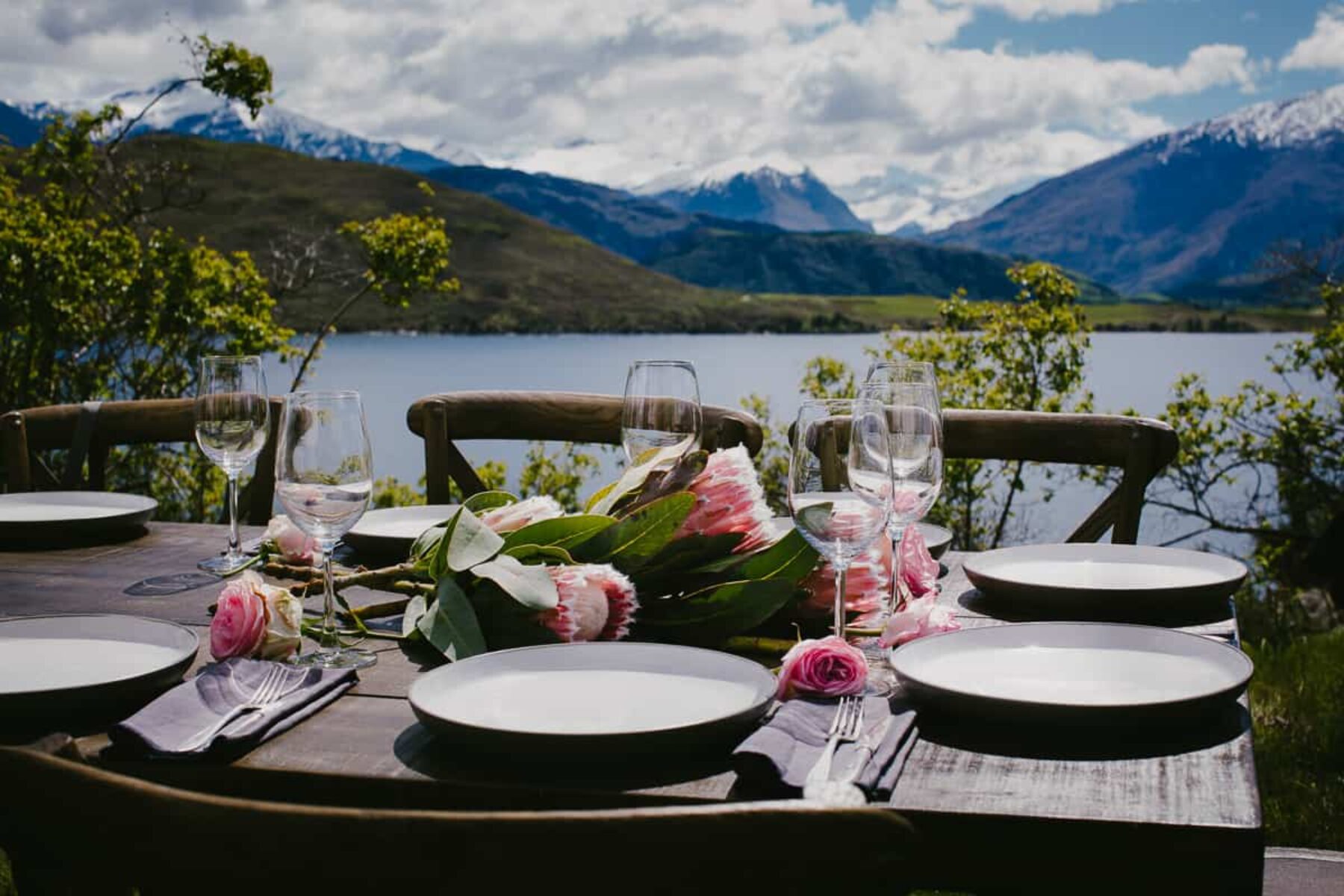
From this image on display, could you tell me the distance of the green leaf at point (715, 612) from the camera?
1441mm

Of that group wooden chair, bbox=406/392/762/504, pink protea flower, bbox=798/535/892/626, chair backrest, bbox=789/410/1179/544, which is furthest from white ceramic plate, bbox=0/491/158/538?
chair backrest, bbox=789/410/1179/544

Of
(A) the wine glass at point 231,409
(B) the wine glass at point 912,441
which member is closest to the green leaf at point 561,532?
(B) the wine glass at point 912,441

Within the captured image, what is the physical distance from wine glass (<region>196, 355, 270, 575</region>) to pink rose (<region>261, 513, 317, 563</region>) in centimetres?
12

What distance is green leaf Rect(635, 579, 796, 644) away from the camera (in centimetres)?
144

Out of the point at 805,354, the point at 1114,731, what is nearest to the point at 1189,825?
the point at 1114,731

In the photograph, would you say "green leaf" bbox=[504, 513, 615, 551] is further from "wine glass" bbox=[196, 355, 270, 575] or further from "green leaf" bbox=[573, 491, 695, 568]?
"wine glass" bbox=[196, 355, 270, 575]

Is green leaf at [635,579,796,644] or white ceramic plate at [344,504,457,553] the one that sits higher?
green leaf at [635,579,796,644]

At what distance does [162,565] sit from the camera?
2143 mm

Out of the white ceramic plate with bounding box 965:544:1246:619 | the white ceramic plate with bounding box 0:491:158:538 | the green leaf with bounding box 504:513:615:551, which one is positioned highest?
the green leaf with bounding box 504:513:615:551

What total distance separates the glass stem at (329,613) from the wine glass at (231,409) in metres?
0.51

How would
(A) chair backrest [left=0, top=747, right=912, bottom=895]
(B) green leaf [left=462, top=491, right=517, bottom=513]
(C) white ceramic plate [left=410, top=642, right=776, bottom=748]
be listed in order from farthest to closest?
(B) green leaf [left=462, top=491, right=517, bottom=513]
(C) white ceramic plate [left=410, top=642, right=776, bottom=748]
(A) chair backrest [left=0, top=747, right=912, bottom=895]

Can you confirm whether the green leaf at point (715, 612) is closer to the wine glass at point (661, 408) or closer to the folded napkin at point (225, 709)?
the wine glass at point (661, 408)

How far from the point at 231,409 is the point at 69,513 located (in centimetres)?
82

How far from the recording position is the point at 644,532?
4.82 ft
